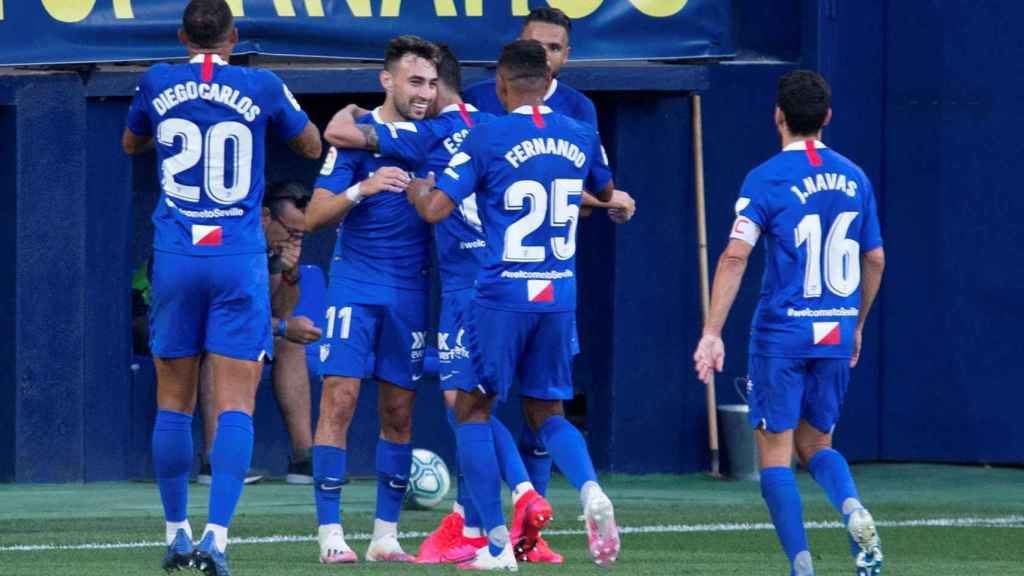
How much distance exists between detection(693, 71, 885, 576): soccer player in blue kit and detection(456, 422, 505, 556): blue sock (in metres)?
1.06

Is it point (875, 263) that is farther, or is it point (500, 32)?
point (500, 32)

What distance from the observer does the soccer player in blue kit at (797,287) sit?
25.3 ft

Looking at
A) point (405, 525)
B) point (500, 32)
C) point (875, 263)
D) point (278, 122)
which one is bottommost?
point (405, 525)

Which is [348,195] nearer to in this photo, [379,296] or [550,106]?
[379,296]

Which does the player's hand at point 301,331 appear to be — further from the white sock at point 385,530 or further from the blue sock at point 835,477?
the blue sock at point 835,477

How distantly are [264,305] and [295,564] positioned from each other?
1111 millimetres

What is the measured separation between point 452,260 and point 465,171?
0.98 m

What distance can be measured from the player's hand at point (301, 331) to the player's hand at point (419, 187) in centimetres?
356

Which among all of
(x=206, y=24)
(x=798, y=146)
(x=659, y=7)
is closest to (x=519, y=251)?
(x=798, y=146)

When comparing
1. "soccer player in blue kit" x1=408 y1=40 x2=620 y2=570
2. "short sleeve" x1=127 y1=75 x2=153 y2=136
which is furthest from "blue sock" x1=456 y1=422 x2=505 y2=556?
"short sleeve" x1=127 y1=75 x2=153 y2=136

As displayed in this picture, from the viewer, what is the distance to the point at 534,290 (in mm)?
8086

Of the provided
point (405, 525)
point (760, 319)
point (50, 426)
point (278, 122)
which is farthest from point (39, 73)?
point (760, 319)

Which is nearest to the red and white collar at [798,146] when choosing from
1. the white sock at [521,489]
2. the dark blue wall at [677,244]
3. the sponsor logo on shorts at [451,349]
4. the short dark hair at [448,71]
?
the sponsor logo on shorts at [451,349]

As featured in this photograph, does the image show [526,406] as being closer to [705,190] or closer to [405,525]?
[405,525]
